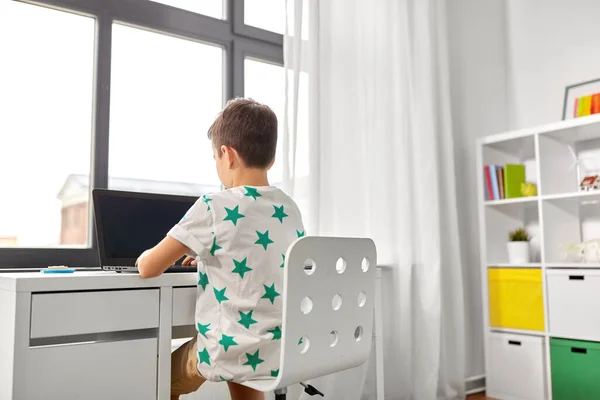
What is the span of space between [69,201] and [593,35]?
8.77ft

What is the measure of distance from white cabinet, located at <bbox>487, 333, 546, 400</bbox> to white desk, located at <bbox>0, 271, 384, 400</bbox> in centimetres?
185

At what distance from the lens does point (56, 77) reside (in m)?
2.19

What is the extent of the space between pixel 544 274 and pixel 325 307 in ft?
5.46

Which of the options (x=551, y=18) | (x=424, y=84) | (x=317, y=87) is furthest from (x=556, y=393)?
(x=551, y=18)

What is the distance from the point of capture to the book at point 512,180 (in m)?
2.93

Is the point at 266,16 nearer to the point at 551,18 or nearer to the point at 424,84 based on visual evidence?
the point at 424,84

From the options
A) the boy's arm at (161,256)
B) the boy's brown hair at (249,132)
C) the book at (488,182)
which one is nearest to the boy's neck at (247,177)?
the boy's brown hair at (249,132)

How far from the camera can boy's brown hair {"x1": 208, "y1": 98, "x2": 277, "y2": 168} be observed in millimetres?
1508

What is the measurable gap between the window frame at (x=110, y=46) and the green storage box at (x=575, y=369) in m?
1.87

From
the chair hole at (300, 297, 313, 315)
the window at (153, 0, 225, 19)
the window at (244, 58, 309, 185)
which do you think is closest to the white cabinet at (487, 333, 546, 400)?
the window at (244, 58, 309, 185)

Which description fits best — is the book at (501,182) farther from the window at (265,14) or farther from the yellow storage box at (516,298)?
the window at (265,14)

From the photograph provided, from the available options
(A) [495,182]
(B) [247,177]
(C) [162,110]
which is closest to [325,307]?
(B) [247,177]

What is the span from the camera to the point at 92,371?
4.57 feet

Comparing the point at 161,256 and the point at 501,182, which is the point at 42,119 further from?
the point at 501,182
